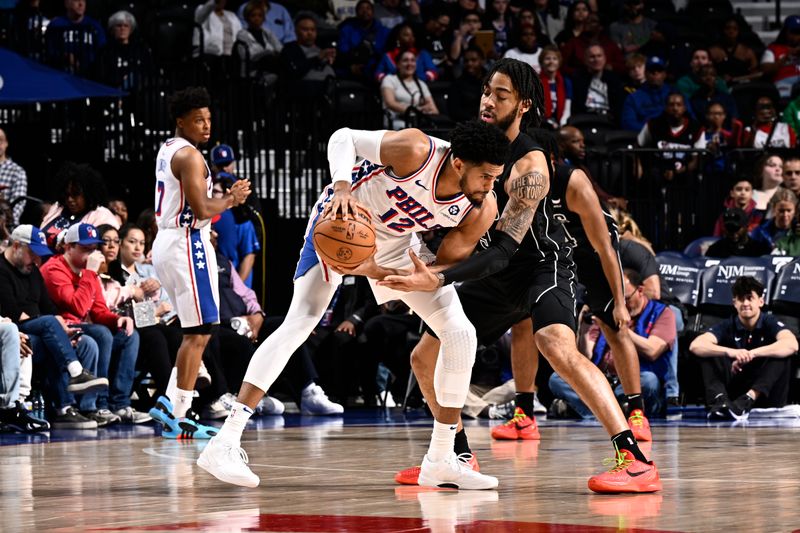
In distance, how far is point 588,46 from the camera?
16078 millimetres

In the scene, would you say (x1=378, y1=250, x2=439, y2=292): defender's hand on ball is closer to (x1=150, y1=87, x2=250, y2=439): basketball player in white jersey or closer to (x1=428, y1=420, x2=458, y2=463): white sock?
(x1=428, y1=420, x2=458, y2=463): white sock

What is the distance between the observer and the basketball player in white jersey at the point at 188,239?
829cm

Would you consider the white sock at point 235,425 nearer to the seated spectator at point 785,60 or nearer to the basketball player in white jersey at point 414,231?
the basketball player in white jersey at point 414,231

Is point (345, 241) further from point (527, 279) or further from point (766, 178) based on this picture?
point (766, 178)

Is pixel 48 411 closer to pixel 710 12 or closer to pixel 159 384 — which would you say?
pixel 159 384

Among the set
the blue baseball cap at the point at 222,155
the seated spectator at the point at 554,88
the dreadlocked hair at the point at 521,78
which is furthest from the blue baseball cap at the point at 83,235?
the seated spectator at the point at 554,88

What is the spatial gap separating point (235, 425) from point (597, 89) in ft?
34.0

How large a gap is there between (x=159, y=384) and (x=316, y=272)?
4.59 m

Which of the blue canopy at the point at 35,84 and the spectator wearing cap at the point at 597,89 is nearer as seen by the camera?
→ the blue canopy at the point at 35,84

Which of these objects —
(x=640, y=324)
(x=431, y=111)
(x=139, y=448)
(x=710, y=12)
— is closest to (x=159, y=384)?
(x=139, y=448)

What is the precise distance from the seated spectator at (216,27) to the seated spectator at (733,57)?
5876mm

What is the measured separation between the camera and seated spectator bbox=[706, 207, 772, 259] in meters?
12.0

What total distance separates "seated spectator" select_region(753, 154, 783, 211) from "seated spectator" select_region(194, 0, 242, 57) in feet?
18.1

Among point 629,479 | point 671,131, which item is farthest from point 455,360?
point 671,131
